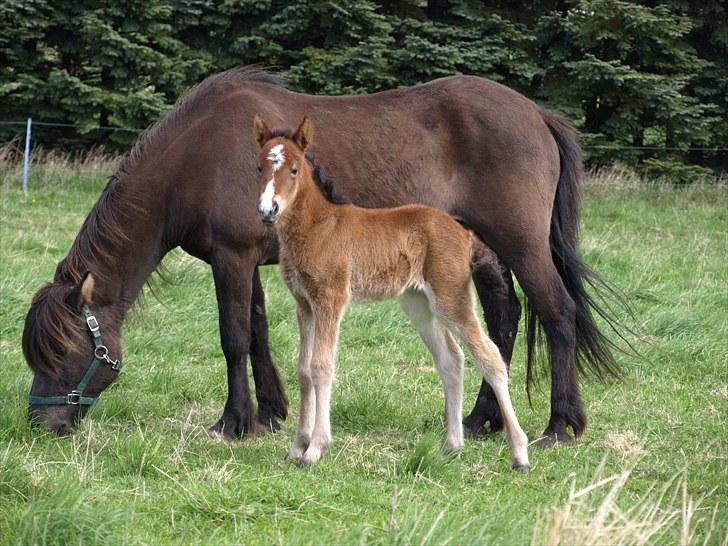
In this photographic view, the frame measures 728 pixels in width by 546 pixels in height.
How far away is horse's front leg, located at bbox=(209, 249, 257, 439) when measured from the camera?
228 inches

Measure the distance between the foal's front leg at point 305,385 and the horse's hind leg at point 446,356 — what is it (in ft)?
1.87

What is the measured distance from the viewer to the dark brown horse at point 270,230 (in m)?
5.68

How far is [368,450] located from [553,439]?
113 cm

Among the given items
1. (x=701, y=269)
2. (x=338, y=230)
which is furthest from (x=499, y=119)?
(x=701, y=269)

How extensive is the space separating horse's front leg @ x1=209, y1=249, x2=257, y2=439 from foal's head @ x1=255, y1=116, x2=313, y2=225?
89 cm

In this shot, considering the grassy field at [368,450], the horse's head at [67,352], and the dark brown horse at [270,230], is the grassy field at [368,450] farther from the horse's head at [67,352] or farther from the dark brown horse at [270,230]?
the dark brown horse at [270,230]

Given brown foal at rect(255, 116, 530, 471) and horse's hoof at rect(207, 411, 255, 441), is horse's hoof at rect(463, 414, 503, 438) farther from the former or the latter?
horse's hoof at rect(207, 411, 255, 441)

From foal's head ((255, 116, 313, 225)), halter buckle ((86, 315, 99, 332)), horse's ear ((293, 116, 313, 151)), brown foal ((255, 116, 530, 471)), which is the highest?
horse's ear ((293, 116, 313, 151))

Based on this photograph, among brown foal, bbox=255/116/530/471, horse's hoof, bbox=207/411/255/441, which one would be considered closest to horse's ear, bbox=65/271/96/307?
horse's hoof, bbox=207/411/255/441

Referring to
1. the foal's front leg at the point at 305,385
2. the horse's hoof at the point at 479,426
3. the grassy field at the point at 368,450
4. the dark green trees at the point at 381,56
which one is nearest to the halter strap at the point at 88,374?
the grassy field at the point at 368,450

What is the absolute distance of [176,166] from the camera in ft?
19.4

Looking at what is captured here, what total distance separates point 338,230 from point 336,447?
1155 mm

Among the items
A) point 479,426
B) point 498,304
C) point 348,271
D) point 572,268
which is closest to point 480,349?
point 348,271

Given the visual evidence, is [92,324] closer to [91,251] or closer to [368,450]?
[91,251]
